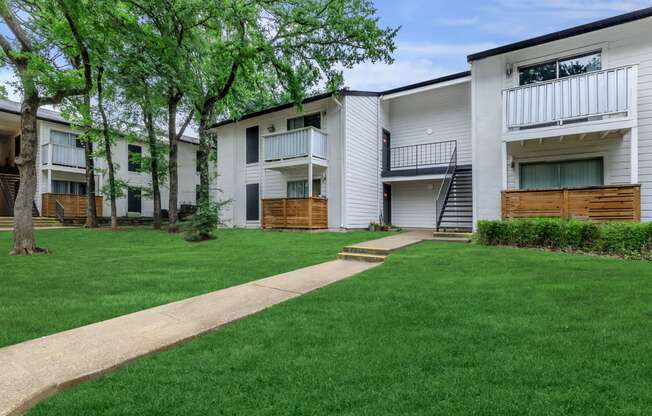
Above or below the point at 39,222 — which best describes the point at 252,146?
above

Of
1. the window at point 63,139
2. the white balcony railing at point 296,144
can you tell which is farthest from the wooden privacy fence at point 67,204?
the white balcony railing at point 296,144

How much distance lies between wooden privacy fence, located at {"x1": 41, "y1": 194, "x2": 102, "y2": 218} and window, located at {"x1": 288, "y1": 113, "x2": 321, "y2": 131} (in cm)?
1371

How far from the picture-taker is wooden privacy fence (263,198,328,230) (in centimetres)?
1476

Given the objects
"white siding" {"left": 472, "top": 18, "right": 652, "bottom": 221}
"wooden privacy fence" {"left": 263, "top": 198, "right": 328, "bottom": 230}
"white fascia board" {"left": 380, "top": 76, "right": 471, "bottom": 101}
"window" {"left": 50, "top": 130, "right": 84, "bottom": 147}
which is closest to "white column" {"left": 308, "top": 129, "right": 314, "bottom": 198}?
"wooden privacy fence" {"left": 263, "top": 198, "right": 328, "bottom": 230}

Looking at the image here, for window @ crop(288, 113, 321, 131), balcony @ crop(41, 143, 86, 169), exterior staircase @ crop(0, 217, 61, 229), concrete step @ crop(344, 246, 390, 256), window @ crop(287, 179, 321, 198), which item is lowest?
concrete step @ crop(344, 246, 390, 256)

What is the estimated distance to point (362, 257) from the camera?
7754mm

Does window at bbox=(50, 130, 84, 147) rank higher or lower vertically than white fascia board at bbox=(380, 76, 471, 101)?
lower

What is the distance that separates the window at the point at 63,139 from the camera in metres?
21.0

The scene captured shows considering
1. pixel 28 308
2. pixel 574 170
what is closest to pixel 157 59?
pixel 28 308

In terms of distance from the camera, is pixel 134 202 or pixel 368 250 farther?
pixel 134 202

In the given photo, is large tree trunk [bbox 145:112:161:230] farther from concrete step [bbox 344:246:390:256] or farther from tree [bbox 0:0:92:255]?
concrete step [bbox 344:246:390:256]

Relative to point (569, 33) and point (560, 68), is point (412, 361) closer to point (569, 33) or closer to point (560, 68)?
point (569, 33)

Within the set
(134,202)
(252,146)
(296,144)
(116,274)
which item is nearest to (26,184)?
(116,274)

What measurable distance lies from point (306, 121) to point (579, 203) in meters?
11.4
